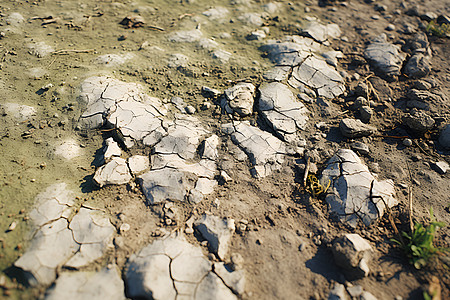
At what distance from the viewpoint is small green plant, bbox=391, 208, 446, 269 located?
201cm

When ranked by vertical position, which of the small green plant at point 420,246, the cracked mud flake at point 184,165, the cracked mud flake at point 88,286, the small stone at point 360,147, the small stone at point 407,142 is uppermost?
the small stone at point 407,142

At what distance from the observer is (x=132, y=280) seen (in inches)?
71.4

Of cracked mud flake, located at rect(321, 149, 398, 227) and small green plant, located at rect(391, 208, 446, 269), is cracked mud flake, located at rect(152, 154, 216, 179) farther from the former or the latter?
small green plant, located at rect(391, 208, 446, 269)

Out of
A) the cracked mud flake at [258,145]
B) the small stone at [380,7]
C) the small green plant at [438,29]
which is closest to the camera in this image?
the cracked mud flake at [258,145]

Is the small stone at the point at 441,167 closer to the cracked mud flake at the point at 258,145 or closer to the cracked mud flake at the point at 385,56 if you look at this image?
the cracked mud flake at the point at 385,56

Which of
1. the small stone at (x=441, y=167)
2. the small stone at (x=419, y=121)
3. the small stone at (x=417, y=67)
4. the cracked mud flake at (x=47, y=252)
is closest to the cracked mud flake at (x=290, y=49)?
the small stone at (x=417, y=67)

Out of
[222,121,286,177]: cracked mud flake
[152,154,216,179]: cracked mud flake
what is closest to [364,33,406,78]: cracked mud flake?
[222,121,286,177]: cracked mud flake

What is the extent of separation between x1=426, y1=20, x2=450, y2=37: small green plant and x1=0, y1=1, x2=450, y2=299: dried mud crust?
1.18 m

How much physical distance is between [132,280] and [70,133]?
5.37 ft

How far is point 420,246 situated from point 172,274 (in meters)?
1.90

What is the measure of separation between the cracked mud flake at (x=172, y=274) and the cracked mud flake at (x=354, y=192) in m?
1.21

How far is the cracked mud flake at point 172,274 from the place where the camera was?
1781 millimetres

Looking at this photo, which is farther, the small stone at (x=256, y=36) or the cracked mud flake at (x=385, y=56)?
the small stone at (x=256, y=36)

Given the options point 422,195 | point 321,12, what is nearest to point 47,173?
point 422,195
